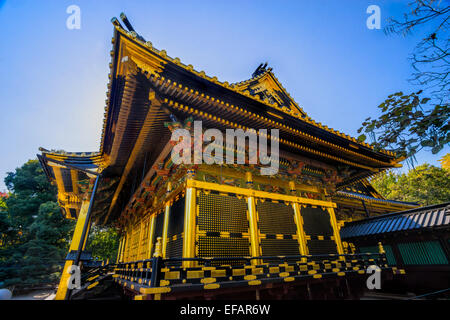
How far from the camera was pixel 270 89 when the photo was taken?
1148cm

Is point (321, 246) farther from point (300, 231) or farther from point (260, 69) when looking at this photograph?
point (260, 69)

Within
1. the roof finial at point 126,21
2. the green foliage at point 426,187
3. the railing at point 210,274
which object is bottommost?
the railing at point 210,274

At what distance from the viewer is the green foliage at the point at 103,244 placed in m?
33.3

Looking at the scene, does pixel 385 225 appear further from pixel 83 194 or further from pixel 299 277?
pixel 83 194

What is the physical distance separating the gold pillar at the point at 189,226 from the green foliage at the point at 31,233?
21.0 metres

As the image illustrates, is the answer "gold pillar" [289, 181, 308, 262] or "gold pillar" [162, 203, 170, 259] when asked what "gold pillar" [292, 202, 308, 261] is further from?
"gold pillar" [162, 203, 170, 259]

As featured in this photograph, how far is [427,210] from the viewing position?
9.29 m

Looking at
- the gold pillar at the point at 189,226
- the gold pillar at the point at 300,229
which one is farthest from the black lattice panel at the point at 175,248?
the gold pillar at the point at 300,229

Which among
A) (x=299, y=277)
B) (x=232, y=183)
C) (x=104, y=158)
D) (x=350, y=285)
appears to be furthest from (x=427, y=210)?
(x=104, y=158)

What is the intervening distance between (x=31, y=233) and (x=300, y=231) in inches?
1022

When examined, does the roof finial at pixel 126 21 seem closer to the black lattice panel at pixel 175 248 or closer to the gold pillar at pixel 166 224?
the gold pillar at pixel 166 224

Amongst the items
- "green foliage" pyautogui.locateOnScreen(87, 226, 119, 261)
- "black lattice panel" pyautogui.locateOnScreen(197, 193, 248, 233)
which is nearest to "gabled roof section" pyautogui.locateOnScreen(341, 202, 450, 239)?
"black lattice panel" pyautogui.locateOnScreen(197, 193, 248, 233)

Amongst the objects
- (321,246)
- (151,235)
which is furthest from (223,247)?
(321,246)

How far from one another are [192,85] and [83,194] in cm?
916
